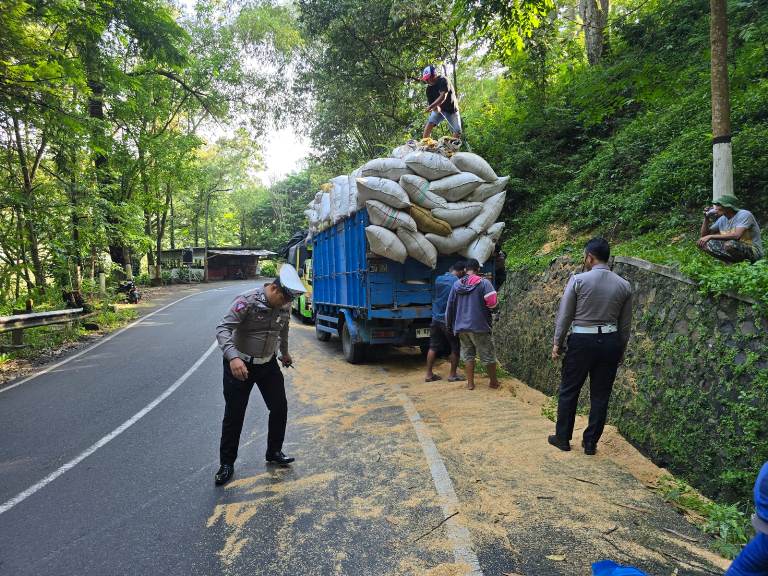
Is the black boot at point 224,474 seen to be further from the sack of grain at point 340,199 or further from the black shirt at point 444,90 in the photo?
the black shirt at point 444,90

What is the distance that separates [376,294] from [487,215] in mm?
2252

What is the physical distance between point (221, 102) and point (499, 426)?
15542 mm

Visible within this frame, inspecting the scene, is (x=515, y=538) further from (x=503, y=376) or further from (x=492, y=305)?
(x=503, y=376)

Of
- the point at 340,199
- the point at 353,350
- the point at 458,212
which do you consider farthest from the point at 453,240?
the point at 353,350

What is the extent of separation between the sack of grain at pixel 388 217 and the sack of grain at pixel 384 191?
8cm

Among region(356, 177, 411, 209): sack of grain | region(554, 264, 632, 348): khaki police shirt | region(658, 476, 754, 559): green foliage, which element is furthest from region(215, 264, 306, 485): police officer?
region(356, 177, 411, 209): sack of grain

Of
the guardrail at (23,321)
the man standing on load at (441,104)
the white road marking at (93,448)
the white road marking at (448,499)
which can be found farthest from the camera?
the guardrail at (23,321)

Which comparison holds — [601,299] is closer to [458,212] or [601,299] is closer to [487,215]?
[458,212]

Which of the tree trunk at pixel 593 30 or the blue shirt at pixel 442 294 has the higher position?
the tree trunk at pixel 593 30

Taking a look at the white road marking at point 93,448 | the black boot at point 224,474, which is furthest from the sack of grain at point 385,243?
the black boot at point 224,474

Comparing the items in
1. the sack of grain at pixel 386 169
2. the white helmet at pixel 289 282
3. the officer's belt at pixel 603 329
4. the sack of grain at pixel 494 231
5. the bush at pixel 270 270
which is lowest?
the officer's belt at pixel 603 329

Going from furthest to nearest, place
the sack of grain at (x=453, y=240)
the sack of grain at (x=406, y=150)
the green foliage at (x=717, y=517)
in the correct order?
the sack of grain at (x=406, y=150) < the sack of grain at (x=453, y=240) < the green foliage at (x=717, y=517)

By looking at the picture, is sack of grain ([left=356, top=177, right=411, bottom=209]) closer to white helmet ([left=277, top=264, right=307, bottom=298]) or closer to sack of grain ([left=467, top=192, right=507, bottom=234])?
sack of grain ([left=467, top=192, right=507, bottom=234])

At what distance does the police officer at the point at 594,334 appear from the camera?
3969 mm
